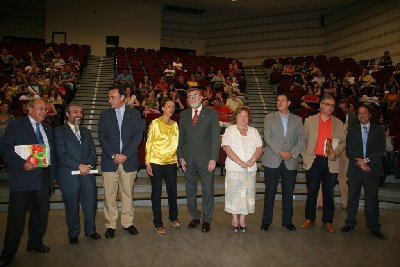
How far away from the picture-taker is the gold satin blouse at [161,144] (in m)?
4.21

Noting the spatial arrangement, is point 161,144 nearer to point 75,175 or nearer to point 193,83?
point 75,175

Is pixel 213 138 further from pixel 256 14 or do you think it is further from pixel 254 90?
pixel 256 14

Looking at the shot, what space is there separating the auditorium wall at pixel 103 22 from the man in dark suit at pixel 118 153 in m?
14.7

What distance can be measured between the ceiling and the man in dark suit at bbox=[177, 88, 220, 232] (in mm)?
12098

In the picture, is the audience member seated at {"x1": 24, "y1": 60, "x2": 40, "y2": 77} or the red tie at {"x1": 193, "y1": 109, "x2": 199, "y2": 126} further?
the audience member seated at {"x1": 24, "y1": 60, "x2": 40, "y2": 77}

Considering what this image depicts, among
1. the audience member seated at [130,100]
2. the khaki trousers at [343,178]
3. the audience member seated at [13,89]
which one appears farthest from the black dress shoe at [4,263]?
the audience member seated at [13,89]

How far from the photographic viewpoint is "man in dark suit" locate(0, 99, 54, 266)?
3207mm

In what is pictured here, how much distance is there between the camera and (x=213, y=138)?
432 cm

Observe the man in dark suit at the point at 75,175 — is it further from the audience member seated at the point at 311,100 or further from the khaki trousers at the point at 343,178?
the audience member seated at the point at 311,100

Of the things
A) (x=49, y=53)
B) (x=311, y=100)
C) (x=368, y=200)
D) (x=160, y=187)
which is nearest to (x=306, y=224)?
(x=368, y=200)

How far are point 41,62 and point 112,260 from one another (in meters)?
9.15

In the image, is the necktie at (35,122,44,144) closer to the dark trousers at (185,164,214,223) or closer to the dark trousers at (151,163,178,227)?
the dark trousers at (151,163,178,227)

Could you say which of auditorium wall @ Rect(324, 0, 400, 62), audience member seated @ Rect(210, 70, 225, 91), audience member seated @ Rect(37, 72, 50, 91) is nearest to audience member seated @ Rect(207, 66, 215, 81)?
audience member seated @ Rect(210, 70, 225, 91)

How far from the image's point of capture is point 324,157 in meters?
4.41
